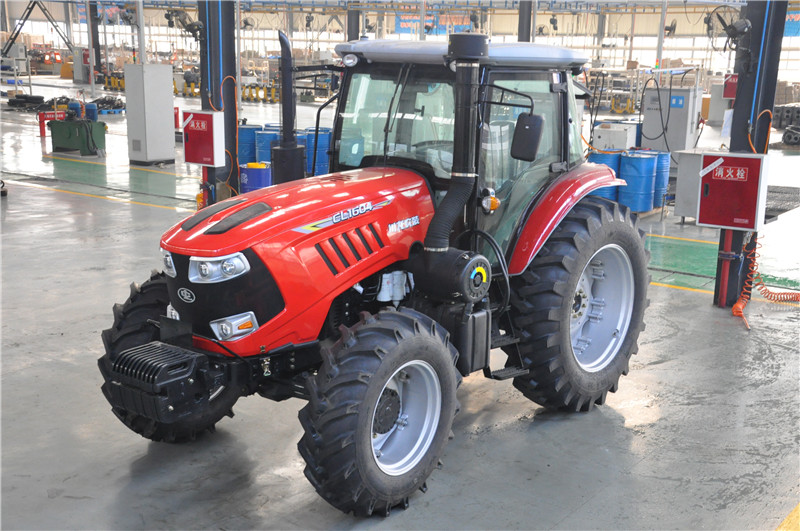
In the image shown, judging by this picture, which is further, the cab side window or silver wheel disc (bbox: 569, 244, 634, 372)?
silver wheel disc (bbox: 569, 244, 634, 372)

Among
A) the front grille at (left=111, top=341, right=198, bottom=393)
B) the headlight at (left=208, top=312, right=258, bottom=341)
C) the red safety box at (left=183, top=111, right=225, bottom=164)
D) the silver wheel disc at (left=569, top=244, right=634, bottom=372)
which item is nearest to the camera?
the front grille at (left=111, top=341, right=198, bottom=393)

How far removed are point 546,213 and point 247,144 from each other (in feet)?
31.0

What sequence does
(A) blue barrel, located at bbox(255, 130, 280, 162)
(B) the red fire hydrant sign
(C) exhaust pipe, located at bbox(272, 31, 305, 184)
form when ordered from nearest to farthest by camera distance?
(C) exhaust pipe, located at bbox(272, 31, 305, 184), (A) blue barrel, located at bbox(255, 130, 280, 162), (B) the red fire hydrant sign

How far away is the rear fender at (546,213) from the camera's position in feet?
15.9

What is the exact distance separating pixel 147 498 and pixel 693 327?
4663 mm

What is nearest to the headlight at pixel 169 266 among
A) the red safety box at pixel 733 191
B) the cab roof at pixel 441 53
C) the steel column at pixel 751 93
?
the cab roof at pixel 441 53

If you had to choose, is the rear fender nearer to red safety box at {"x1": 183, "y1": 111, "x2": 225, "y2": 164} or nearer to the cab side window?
the cab side window

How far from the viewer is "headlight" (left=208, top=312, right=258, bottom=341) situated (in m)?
3.93

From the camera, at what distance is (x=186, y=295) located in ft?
13.2

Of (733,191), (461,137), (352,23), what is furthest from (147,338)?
(352,23)

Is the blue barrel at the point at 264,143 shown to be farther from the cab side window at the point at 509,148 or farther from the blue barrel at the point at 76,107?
the cab side window at the point at 509,148

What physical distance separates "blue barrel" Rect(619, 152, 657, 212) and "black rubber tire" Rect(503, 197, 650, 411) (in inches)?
243

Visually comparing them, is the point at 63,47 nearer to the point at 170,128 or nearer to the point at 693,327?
the point at 170,128

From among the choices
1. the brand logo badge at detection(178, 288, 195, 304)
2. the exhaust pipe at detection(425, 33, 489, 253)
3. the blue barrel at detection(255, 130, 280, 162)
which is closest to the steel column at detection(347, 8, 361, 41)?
the blue barrel at detection(255, 130, 280, 162)
